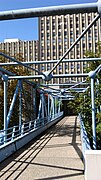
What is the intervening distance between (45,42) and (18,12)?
8005 centimetres

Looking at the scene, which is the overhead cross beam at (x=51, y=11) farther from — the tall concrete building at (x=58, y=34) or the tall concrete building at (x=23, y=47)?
the tall concrete building at (x=58, y=34)

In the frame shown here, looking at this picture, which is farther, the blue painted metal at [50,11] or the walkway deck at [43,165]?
the walkway deck at [43,165]

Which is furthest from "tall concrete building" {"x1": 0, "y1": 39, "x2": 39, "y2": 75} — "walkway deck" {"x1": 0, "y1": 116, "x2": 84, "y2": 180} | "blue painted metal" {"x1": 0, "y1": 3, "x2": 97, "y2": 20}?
"blue painted metal" {"x1": 0, "y1": 3, "x2": 97, "y2": 20}

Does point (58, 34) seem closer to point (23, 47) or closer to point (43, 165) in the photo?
point (23, 47)

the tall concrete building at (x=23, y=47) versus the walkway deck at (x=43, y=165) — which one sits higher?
the tall concrete building at (x=23, y=47)

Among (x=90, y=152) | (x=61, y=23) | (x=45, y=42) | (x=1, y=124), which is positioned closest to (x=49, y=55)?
(x=45, y=42)

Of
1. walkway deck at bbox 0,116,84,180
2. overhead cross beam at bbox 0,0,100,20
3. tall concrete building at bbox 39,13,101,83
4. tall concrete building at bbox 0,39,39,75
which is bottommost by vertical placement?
walkway deck at bbox 0,116,84,180

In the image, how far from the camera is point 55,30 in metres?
85.2

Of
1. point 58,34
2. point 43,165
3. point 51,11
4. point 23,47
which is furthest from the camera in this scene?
point 58,34

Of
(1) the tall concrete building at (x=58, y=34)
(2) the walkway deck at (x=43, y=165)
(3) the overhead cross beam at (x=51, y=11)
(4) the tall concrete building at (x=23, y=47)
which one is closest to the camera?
(3) the overhead cross beam at (x=51, y=11)

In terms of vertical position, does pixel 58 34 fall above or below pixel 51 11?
above

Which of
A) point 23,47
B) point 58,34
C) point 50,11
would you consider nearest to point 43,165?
point 50,11

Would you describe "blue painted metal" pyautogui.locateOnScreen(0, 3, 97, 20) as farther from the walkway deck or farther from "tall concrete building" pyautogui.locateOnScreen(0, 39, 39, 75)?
"tall concrete building" pyautogui.locateOnScreen(0, 39, 39, 75)

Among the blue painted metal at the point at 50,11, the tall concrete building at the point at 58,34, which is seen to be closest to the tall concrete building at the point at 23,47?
the tall concrete building at the point at 58,34
